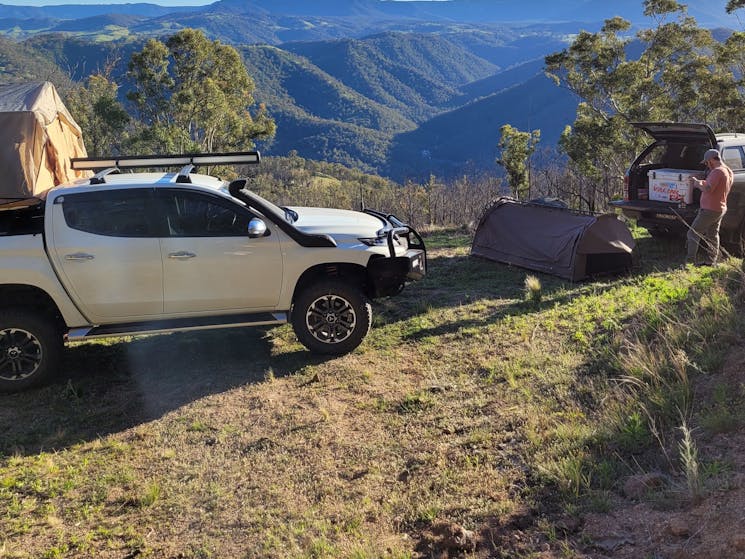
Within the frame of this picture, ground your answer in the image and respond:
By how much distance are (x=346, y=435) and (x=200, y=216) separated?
2.62 metres

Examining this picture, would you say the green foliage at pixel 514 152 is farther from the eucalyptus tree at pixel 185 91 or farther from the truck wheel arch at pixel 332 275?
the truck wheel arch at pixel 332 275

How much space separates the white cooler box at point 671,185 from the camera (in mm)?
9062

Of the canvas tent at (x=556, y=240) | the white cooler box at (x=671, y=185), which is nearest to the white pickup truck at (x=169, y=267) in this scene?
the canvas tent at (x=556, y=240)

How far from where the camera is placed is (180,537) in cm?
366

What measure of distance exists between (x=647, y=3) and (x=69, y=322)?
27036mm

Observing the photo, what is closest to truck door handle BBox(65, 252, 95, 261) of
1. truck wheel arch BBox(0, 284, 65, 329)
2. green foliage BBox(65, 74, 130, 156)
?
truck wheel arch BBox(0, 284, 65, 329)

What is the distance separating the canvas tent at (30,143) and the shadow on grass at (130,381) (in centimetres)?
201

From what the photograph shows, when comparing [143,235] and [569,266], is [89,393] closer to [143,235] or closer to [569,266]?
[143,235]

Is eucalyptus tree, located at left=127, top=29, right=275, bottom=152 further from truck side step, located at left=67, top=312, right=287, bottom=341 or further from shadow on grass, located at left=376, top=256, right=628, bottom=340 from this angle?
truck side step, located at left=67, top=312, right=287, bottom=341

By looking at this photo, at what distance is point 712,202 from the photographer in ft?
26.5

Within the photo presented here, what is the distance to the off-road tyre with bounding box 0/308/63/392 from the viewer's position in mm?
5504

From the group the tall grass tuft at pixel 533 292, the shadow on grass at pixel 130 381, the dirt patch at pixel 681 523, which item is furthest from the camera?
the tall grass tuft at pixel 533 292

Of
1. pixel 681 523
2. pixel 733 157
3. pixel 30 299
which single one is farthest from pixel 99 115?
pixel 681 523

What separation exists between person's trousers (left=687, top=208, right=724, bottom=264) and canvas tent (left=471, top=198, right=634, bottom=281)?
799 mm
